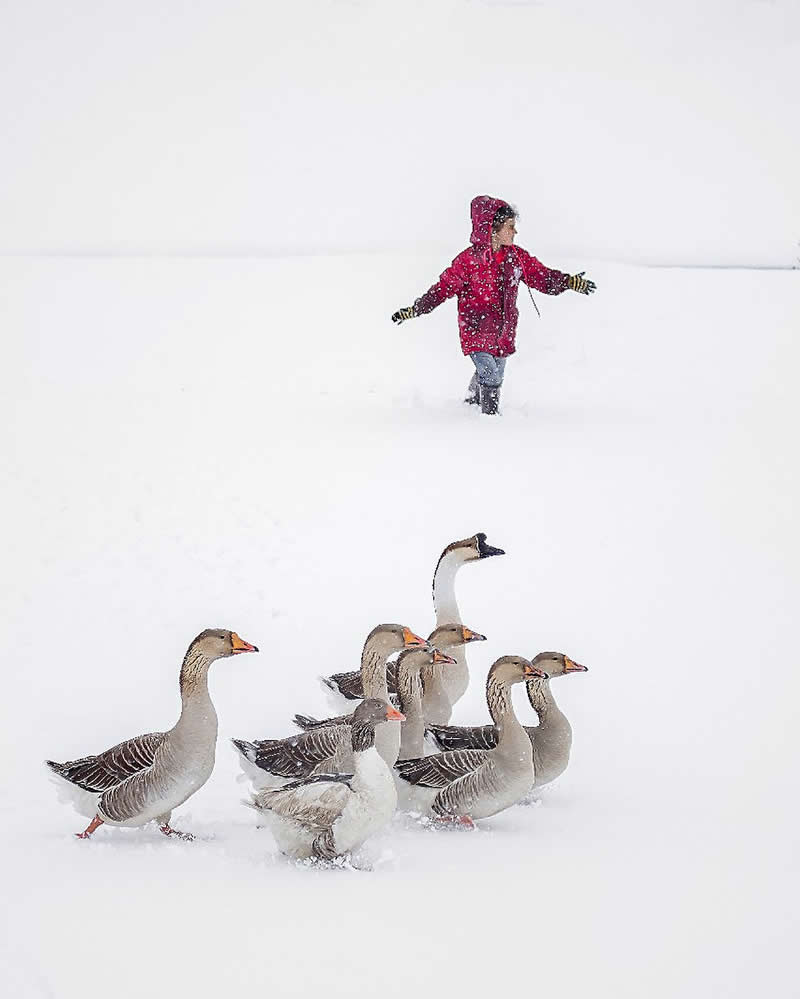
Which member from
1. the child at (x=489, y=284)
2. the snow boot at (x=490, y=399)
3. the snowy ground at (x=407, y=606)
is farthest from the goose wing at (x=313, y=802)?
the snow boot at (x=490, y=399)

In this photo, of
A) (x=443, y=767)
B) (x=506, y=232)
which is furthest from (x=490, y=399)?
(x=443, y=767)

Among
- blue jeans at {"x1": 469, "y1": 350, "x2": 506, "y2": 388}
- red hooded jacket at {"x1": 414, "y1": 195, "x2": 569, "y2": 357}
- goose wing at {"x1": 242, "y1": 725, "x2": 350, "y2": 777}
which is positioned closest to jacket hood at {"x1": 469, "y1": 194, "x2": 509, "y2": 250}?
red hooded jacket at {"x1": 414, "y1": 195, "x2": 569, "y2": 357}

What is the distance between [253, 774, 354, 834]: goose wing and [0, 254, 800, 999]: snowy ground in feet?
0.85

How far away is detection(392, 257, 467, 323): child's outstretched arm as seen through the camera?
13328mm

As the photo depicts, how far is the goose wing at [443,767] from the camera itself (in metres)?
6.68

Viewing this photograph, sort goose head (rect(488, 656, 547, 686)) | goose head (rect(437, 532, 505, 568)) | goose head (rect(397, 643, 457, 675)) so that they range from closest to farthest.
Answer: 1. goose head (rect(488, 656, 547, 686))
2. goose head (rect(397, 643, 457, 675))
3. goose head (rect(437, 532, 505, 568))

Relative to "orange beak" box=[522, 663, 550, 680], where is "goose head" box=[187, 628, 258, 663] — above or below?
above

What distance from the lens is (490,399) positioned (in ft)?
44.3

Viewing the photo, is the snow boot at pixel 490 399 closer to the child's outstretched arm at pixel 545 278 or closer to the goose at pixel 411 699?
the child's outstretched arm at pixel 545 278

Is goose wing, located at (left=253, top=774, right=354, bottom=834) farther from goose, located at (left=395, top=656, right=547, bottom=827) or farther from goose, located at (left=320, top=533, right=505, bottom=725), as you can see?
goose, located at (left=320, top=533, right=505, bottom=725)

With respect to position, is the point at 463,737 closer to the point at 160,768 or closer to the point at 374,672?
the point at 374,672

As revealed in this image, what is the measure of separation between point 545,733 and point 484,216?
730 centimetres

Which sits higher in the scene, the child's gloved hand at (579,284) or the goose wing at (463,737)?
the child's gloved hand at (579,284)

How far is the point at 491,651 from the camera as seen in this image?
8.93 m
